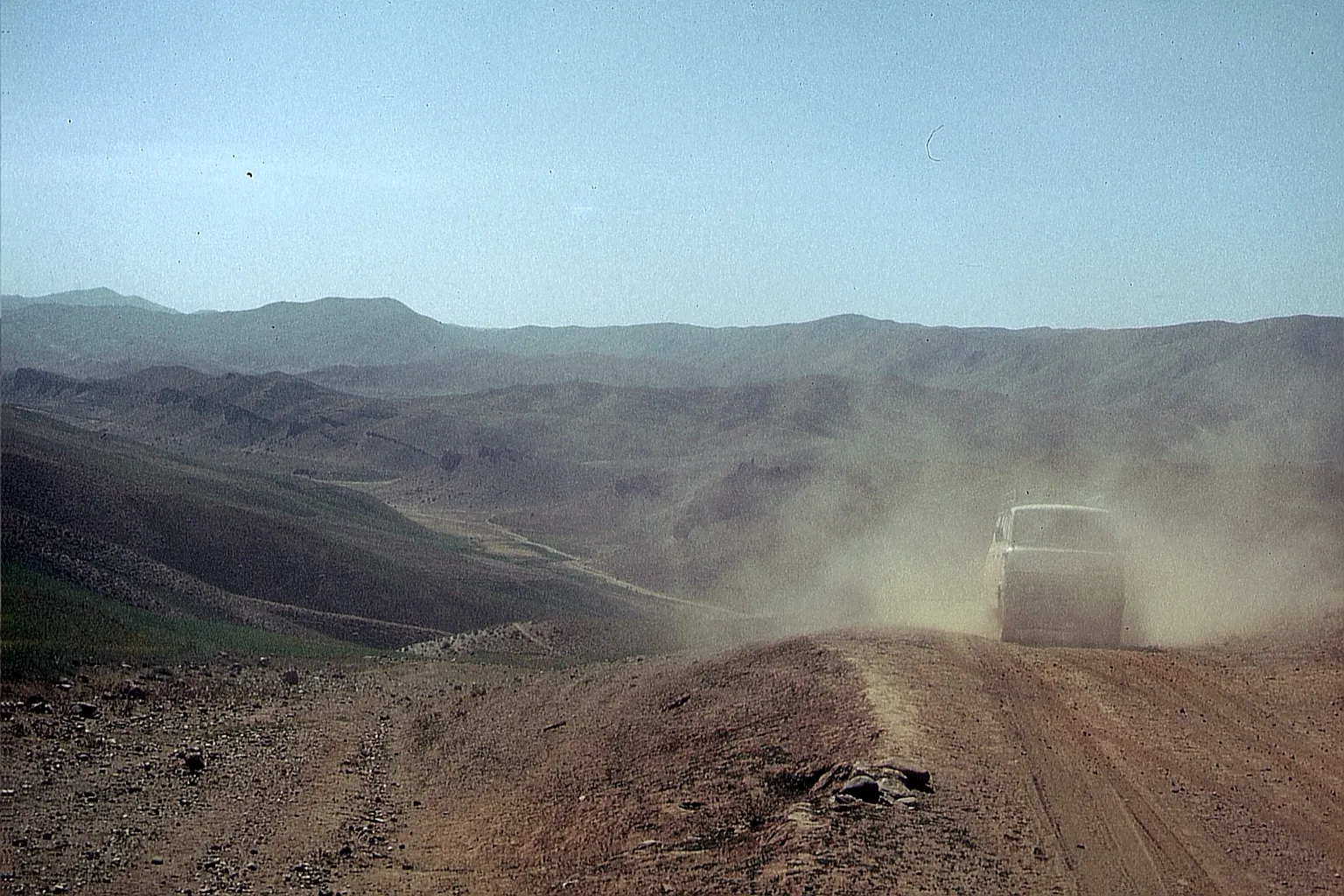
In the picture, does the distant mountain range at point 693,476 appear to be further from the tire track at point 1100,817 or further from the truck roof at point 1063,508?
the tire track at point 1100,817

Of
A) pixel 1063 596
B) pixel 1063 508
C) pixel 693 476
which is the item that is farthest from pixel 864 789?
pixel 693 476

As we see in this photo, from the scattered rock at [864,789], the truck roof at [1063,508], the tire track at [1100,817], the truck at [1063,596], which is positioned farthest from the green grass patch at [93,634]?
the truck roof at [1063,508]

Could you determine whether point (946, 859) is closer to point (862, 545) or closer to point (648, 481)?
point (862, 545)

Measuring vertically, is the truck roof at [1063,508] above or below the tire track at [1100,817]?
above

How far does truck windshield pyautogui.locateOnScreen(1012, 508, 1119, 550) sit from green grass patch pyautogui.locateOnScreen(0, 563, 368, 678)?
1395cm

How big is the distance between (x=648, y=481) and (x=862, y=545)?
40.7 meters

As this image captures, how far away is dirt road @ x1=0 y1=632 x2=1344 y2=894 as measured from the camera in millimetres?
7551

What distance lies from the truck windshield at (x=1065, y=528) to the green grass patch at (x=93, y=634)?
14.0 m

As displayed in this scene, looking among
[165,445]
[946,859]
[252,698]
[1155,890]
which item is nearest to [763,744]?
[946,859]

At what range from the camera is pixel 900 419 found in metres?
115

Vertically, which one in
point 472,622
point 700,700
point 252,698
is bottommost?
point 472,622

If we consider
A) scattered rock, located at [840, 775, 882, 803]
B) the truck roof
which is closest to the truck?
the truck roof

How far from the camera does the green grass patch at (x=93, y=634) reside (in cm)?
1777

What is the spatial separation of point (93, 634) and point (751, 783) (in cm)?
1569
